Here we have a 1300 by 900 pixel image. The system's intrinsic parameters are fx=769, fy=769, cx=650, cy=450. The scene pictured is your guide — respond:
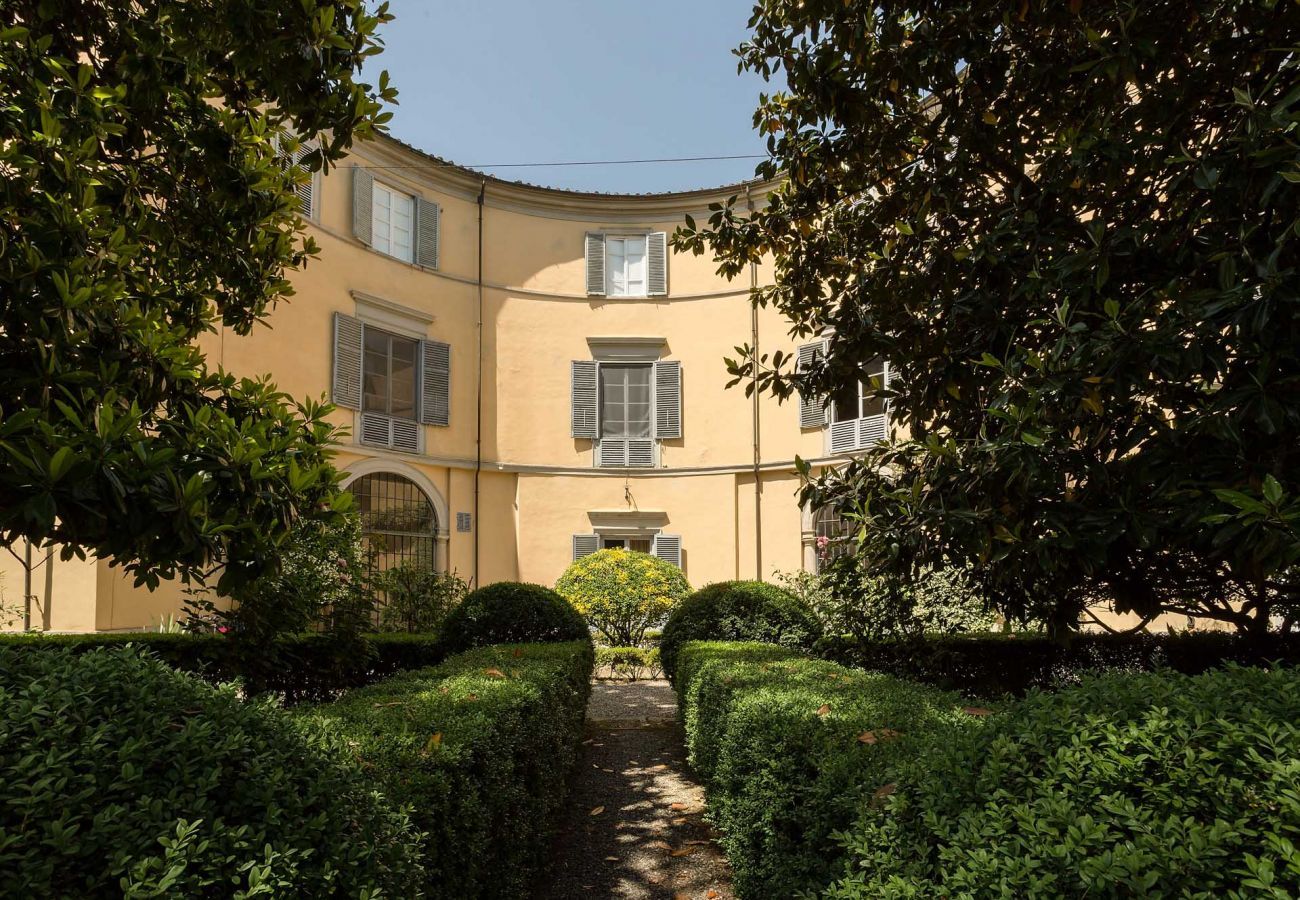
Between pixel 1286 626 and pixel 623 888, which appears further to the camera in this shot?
pixel 1286 626

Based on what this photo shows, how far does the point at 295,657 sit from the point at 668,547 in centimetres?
1007

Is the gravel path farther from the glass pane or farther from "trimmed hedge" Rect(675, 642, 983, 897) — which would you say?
the glass pane

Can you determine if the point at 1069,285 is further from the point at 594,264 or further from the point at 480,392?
the point at 594,264

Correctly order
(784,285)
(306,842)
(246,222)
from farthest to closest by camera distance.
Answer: (784,285) → (246,222) → (306,842)

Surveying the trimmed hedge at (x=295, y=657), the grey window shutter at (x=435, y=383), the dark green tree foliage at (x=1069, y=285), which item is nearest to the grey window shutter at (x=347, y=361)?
the grey window shutter at (x=435, y=383)

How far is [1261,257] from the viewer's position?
3.26 meters

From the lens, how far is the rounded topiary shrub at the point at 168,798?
1.55 m

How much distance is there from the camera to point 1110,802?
1726mm

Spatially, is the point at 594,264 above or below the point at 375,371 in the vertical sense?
above

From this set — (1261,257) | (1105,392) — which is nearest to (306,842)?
(1105,392)

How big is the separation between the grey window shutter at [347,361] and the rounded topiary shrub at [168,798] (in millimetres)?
12691

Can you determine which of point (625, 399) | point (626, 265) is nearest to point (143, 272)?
point (625, 399)

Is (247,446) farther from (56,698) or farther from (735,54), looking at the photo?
(735,54)

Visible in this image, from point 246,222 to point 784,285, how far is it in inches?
160
